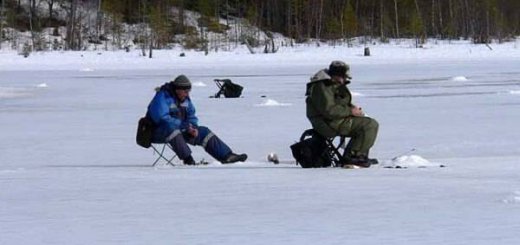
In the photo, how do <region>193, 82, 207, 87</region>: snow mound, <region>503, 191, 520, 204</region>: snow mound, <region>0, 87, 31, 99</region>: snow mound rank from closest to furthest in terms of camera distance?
<region>503, 191, 520, 204</region>: snow mound
<region>0, 87, 31, 99</region>: snow mound
<region>193, 82, 207, 87</region>: snow mound

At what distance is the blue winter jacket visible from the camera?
35.1 feet

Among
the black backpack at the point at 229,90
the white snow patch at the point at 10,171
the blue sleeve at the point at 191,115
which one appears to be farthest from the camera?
the black backpack at the point at 229,90

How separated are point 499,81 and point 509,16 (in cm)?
5007

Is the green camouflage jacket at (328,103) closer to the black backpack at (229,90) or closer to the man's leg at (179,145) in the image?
the man's leg at (179,145)

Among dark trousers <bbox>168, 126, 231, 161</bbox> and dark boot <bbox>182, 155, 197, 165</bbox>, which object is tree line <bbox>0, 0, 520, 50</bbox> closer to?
dark trousers <bbox>168, 126, 231, 161</bbox>

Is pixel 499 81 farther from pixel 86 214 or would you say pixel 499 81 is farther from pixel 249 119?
pixel 86 214

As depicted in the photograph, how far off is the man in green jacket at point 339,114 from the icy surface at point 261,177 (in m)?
0.26

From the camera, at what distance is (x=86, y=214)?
732cm

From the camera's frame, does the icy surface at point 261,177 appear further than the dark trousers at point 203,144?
No

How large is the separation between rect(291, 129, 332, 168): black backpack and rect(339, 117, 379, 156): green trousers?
210 mm

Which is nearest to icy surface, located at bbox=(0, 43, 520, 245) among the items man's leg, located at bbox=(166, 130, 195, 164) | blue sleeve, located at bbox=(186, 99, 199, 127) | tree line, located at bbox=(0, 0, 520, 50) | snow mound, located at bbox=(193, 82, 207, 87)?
man's leg, located at bbox=(166, 130, 195, 164)

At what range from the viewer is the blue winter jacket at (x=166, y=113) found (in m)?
10.7

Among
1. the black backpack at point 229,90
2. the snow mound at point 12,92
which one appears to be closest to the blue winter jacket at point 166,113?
the black backpack at point 229,90

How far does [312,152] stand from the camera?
10180mm
